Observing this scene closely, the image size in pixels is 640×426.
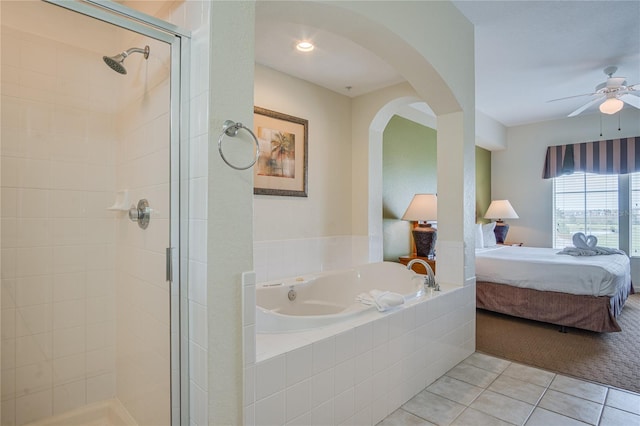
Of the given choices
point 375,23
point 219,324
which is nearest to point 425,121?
point 375,23

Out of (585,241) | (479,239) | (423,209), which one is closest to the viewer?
(423,209)

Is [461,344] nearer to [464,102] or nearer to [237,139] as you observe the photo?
[464,102]

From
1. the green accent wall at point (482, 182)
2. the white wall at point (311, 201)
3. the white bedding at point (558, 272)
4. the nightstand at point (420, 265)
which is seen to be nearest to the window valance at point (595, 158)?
the green accent wall at point (482, 182)

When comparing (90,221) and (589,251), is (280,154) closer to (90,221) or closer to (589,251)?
(90,221)

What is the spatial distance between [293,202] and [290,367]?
1962 mm

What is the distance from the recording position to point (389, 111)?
12.2 feet

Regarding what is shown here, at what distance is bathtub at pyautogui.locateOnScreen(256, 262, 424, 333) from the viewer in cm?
265

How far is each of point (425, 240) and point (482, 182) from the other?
278cm

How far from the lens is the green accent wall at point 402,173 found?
4.16 metres

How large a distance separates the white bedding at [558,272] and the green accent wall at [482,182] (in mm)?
1967

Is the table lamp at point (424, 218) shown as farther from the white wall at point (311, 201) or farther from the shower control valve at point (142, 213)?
the shower control valve at point (142, 213)

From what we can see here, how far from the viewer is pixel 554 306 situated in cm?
345

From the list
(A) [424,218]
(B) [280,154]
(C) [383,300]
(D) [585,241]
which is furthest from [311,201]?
(D) [585,241]

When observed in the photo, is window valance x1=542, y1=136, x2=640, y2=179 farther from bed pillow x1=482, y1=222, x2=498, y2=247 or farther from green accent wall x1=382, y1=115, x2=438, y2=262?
green accent wall x1=382, y1=115, x2=438, y2=262
